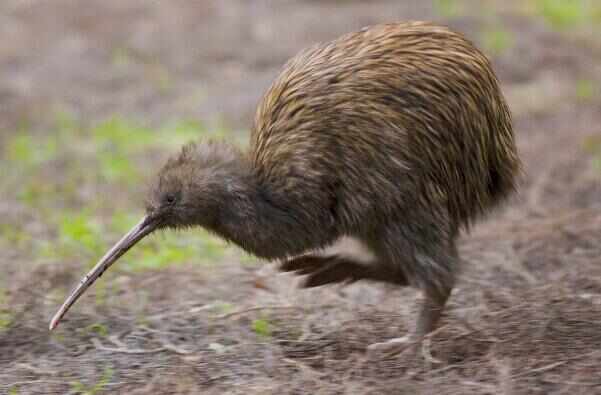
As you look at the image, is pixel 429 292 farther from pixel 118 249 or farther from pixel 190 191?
pixel 118 249

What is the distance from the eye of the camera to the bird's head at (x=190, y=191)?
477cm

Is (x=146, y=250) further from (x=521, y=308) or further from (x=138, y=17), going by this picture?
(x=138, y=17)

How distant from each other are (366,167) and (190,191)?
77 centimetres

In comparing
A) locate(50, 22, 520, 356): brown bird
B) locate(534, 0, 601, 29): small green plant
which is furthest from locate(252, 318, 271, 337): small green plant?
locate(534, 0, 601, 29): small green plant

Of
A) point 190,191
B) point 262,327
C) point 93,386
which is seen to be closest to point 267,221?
point 190,191

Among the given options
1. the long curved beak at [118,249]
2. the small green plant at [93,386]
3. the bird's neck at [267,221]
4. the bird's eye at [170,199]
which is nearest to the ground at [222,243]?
the small green plant at [93,386]

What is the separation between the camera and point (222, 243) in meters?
6.80

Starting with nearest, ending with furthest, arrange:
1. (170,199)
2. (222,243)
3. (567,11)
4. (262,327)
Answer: (170,199) → (262,327) → (222,243) → (567,11)

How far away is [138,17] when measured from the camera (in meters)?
12.2

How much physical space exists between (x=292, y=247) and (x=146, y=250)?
6.87ft

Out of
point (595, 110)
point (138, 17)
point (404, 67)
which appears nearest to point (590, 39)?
point (595, 110)

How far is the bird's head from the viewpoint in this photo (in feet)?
15.6

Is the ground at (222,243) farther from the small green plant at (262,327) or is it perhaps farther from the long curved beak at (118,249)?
the long curved beak at (118,249)

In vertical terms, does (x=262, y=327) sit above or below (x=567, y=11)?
below
